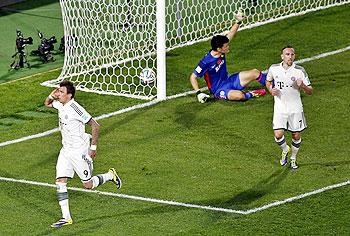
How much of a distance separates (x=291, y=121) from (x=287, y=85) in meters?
0.60

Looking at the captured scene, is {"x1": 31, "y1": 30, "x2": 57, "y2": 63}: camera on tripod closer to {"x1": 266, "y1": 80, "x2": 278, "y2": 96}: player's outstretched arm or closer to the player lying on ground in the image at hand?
the player lying on ground

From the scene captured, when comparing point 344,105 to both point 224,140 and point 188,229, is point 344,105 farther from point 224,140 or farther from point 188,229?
point 188,229

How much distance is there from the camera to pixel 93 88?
24.6m

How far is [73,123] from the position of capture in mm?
17609

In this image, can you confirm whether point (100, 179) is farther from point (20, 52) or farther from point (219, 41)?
point (20, 52)

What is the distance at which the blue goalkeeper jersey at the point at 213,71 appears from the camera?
22.0 meters

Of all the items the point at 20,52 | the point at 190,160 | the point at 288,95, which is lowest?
the point at 20,52

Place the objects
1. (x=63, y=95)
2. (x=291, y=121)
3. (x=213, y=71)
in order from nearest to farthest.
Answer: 1. (x=63, y=95)
2. (x=291, y=121)
3. (x=213, y=71)

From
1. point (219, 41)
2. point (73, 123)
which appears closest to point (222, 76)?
point (219, 41)

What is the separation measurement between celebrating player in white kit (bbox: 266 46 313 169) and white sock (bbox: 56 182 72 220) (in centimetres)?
382

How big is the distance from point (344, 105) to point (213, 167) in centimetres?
401

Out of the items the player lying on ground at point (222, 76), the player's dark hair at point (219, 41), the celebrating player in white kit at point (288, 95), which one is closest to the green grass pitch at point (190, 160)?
the player lying on ground at point (222, 76)

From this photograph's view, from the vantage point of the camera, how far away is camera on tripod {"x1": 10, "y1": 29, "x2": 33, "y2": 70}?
25.8m

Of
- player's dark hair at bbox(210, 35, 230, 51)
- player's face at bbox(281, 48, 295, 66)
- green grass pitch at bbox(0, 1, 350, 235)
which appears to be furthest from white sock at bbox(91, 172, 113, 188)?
player's dark hair at bbox(210, 35, 230, 51)
